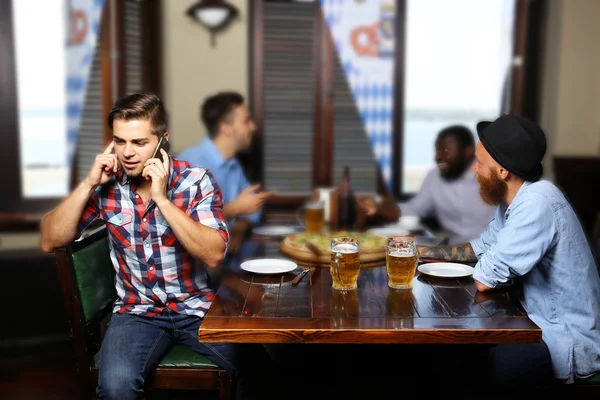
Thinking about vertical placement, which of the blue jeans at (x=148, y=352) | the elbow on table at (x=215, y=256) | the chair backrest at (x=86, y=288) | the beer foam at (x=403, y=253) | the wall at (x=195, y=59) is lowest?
the blue jeans at (x=148, y=352)

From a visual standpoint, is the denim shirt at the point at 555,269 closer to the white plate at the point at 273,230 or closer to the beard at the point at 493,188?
the beard at the point at 493,188

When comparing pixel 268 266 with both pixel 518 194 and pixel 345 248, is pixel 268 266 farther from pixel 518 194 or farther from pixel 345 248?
pixel 518 194

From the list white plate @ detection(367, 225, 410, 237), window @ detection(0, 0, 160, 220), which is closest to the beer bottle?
white plate @ detection(367, 225, 410, 237)

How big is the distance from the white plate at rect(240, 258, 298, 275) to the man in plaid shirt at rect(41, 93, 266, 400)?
123 millimetres

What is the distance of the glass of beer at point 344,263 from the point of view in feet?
5.82

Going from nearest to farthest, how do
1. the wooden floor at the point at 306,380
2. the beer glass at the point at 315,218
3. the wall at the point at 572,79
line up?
the beer glass at the point at 315,218
the wooden floor at the point at 306,380
the wall at the point at 572,79

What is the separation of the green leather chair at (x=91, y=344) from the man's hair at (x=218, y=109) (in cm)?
142

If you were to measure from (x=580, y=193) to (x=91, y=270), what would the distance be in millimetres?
3457

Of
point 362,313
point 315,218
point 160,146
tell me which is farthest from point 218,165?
point 362,313

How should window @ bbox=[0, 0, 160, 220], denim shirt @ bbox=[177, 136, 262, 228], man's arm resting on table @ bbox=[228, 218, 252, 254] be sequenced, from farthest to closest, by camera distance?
window @ bbox=[0, 0, 160, 220] < denim shirt @ bbox=[177, 136, 262, 228] < man's arm resting on table @ bbox=[228, 218, 252, 254]

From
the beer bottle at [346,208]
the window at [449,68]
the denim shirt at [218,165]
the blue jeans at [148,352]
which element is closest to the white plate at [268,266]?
the blue jeans at [148,352]

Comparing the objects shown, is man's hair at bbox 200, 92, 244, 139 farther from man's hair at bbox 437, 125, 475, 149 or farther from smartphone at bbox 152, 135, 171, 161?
smartphone at bbox 152, 135, 171, 161

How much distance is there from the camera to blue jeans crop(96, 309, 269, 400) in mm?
1793

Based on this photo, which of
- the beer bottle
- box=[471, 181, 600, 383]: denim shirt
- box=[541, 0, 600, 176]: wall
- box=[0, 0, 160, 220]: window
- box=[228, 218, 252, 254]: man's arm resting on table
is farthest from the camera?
box=[541, 0, 600, 176]: wall
